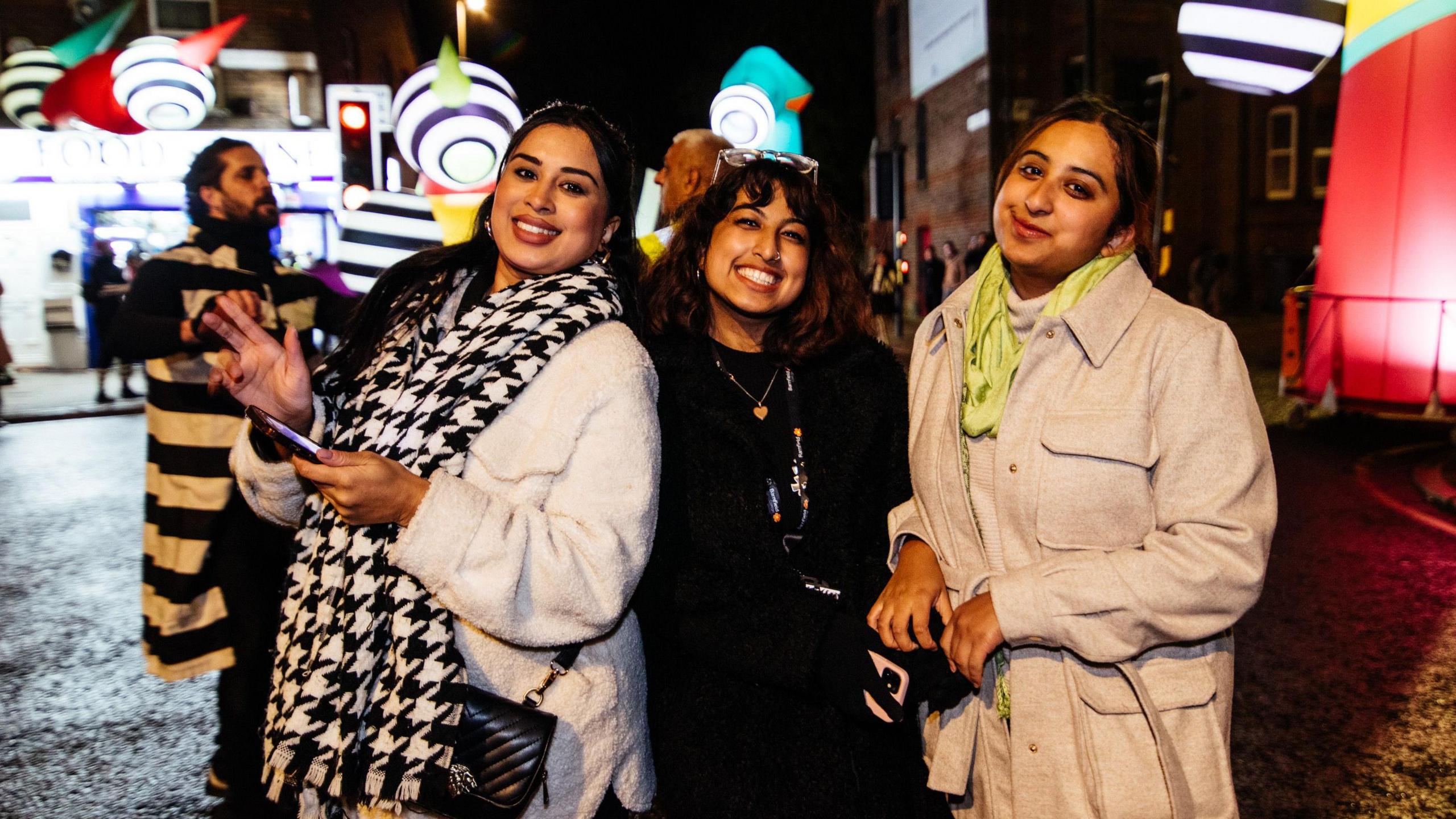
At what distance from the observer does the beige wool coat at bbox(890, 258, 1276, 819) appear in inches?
62.0

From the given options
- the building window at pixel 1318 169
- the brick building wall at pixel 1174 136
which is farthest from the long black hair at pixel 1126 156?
the building window at pixel 1318 169

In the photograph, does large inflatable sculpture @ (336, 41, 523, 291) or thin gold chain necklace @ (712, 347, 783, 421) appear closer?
A: thin gold chain necklace @ (712, 347, 783, 421)

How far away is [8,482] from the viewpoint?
8.44 metres

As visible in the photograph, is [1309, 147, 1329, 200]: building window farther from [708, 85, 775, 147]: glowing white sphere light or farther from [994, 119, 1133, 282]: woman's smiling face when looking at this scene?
[994, 119, 1133, 282]: woman's smiling face

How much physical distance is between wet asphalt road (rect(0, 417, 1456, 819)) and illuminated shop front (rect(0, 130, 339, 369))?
1160 centimetres

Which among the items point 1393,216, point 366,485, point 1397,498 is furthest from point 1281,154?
point 366,485

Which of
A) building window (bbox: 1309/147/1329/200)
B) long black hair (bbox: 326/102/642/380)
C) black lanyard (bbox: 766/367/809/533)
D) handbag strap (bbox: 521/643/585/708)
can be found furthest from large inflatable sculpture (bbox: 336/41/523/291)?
building window (bbox: 1309/147/1329/200)

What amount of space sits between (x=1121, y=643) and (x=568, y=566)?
97 cm

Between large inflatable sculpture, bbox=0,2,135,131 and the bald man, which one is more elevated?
large inflatable sculpture, bbox=0,2,135,131

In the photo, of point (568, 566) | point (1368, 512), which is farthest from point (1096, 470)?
point (1368, 512)

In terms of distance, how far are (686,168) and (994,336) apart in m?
2.73

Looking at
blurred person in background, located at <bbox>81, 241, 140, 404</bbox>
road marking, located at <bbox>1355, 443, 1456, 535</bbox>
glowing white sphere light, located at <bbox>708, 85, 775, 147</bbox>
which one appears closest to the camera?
road marking, located at <bbox>1355, 443, 1456, 535</bbox>

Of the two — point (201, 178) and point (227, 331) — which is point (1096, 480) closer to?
point (227, 331)

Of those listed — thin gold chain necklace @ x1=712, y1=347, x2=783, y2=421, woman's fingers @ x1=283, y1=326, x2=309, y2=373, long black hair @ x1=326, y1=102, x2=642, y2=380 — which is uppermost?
long black hair @ x1=326, y1=102, x2=642, y2=380
